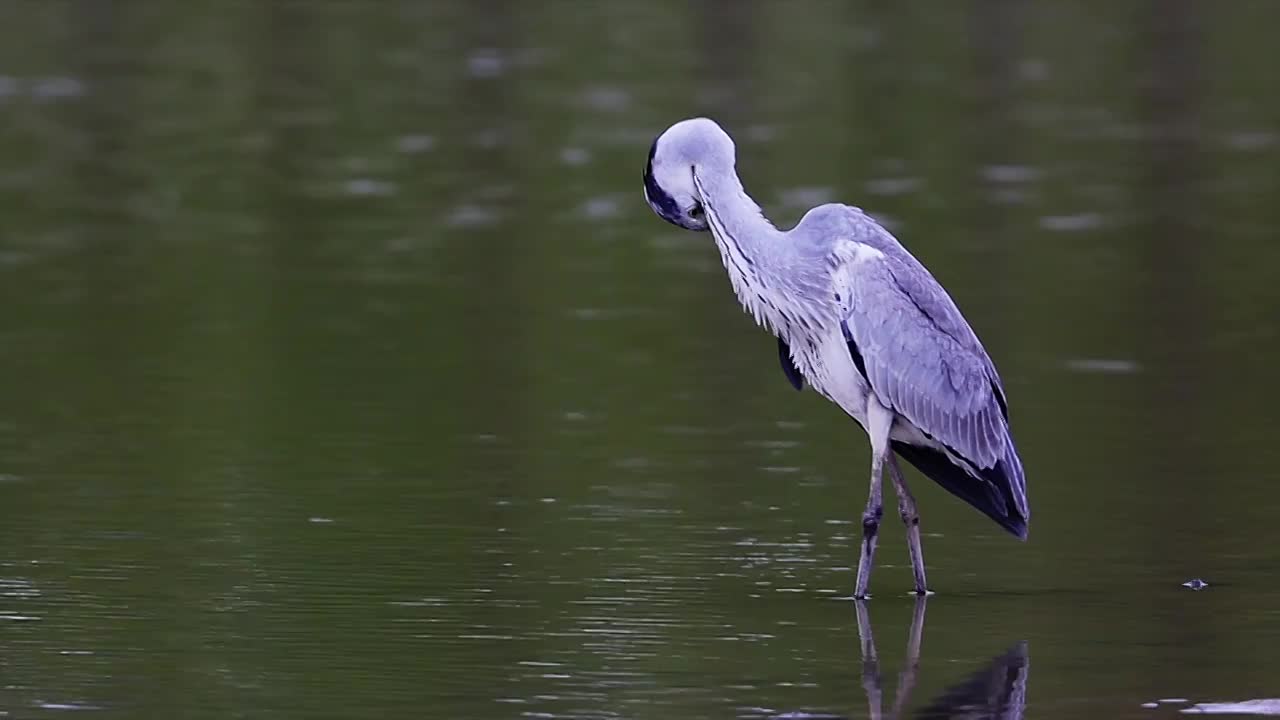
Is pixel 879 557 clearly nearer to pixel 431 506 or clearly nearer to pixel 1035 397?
pixel 431 506

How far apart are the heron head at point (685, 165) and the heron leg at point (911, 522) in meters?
1.23

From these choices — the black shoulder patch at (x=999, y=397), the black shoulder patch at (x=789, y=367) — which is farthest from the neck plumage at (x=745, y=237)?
the black shoulder patch at (x=999, y=397)

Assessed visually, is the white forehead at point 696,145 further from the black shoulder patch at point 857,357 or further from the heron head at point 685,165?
the black shoulder patch at point 857,357

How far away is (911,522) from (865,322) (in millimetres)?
778

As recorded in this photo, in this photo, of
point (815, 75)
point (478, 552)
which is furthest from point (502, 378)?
point (815, 75)

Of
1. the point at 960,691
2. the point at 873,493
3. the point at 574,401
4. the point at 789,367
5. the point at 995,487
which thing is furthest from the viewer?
the point at 574,401

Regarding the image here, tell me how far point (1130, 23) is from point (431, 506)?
90.5 ft

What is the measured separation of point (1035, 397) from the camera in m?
14.0

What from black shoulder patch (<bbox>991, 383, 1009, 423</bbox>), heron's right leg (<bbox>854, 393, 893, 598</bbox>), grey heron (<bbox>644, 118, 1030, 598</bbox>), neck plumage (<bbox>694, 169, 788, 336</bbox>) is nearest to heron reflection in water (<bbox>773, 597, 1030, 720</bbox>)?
heron's right leg (<bbox>854, 393, 893, 598</bbox>)

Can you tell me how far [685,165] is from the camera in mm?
10086

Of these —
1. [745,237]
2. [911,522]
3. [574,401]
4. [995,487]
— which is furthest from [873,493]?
[574,401]

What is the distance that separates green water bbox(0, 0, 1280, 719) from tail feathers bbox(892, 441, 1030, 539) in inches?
9.9

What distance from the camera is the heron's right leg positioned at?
970 cm

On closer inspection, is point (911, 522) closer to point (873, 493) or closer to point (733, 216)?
point (873, 493)
